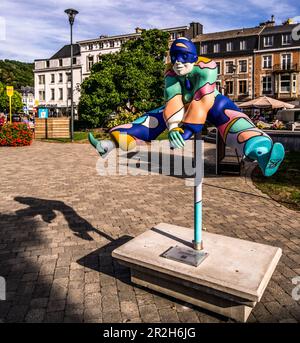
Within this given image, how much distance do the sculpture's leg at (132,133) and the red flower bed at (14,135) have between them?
711 inches

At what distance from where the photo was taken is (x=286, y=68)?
146 feet

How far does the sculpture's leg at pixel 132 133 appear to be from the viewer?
369cm

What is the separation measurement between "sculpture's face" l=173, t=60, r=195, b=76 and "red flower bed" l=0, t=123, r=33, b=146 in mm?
18629

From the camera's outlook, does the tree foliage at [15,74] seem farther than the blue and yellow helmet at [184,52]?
Yes

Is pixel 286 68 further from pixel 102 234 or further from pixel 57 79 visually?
pixel 102 234

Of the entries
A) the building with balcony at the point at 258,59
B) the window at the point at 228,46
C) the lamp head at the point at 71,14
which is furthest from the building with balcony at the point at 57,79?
the lamp head at the point at 71,14

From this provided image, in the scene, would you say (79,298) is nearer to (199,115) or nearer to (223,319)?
(223,319)

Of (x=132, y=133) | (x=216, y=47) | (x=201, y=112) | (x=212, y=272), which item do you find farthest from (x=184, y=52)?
(x=216, y=47)

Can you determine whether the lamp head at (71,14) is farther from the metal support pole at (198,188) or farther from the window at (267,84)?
the window at (267,84)

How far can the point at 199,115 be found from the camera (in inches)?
131

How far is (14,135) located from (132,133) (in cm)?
1839

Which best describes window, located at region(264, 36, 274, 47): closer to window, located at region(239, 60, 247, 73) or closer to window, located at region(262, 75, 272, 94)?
window, located at region(239, 60, 247, 73)

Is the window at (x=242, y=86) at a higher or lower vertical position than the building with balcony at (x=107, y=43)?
lower

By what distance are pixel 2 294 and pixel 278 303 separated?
324 cm
